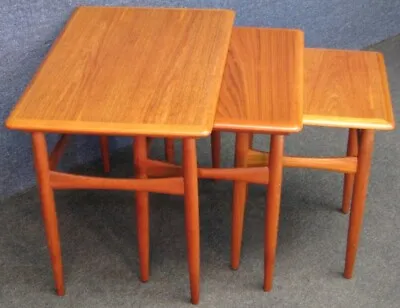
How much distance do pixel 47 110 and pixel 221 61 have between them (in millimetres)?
470

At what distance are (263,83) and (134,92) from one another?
34 centimetres

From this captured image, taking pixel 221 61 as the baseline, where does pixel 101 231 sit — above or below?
below

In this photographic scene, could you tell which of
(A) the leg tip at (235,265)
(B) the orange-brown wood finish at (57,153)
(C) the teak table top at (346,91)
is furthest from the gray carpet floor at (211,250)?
(C) the teak table top at (346,91)

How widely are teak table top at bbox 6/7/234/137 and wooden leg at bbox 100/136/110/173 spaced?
1.65 feet

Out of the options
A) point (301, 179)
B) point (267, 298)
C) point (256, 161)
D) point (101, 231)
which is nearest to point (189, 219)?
point (256, 161)

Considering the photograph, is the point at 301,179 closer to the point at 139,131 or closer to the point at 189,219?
the point at 189,219

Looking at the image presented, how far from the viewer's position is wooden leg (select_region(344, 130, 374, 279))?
175 cm

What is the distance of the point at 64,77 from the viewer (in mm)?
1690

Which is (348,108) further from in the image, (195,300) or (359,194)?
(195,300)

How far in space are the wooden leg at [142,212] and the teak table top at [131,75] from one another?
0.61 feet

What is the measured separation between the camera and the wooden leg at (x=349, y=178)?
2.06 meters

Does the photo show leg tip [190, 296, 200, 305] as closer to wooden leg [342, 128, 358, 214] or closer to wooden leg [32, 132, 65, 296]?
wooden leg [32, 132, 65, 296]

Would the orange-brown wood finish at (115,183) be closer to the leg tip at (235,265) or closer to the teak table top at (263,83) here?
the teak table top at (263,83)

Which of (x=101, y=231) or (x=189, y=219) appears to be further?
(x=101, y=231)
